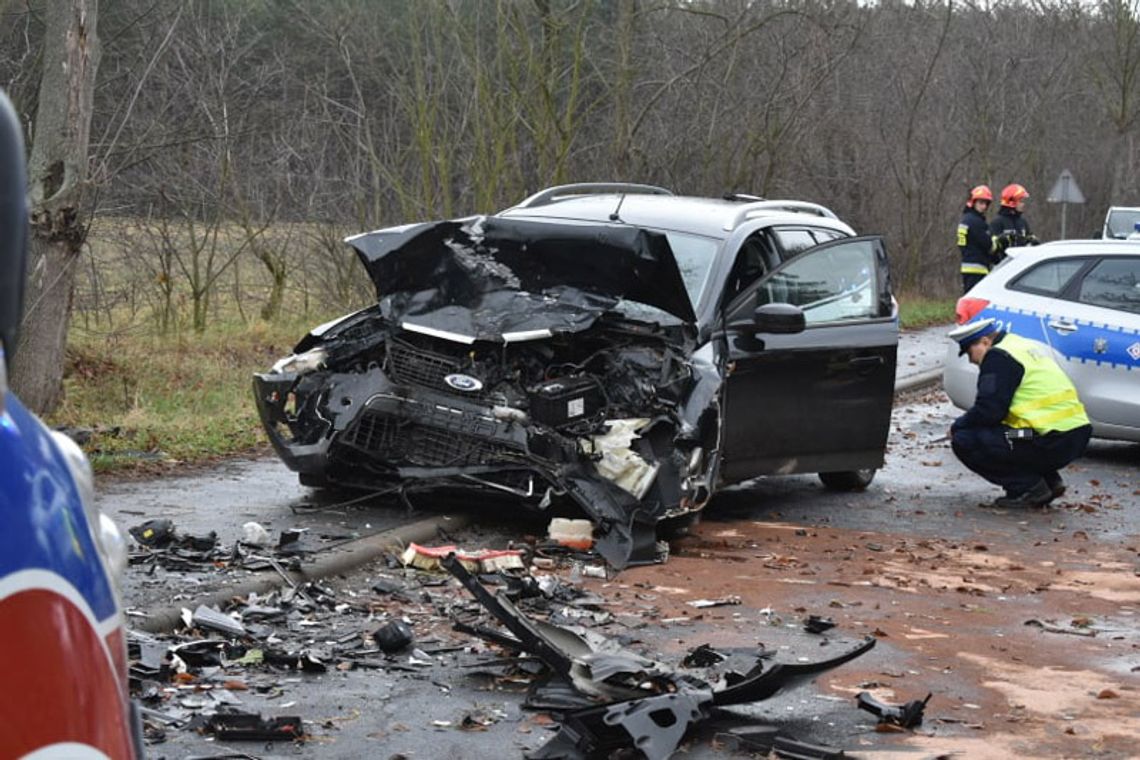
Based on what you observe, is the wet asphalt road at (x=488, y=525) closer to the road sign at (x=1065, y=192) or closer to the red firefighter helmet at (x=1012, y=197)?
the red firefighter helmet at (x=1012, y=197)

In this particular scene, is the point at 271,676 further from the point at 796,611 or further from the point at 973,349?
the point at 973,349

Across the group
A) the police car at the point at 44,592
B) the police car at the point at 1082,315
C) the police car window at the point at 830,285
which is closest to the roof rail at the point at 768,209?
the police car window at the point at 830,285

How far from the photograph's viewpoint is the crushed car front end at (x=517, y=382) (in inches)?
330

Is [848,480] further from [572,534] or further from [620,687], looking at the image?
[620,687]

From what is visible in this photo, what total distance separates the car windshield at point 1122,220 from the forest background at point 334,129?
5.45 metres

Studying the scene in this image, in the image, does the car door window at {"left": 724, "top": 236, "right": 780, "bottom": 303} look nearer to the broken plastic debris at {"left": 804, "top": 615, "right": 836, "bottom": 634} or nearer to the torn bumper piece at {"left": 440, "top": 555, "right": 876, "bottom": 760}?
the broken plastic debris at {"left": 804, "top": 615, "right": 836, "bottom": 634}

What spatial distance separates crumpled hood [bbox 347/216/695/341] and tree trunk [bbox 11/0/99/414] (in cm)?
294

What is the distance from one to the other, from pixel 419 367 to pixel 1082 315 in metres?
6.46

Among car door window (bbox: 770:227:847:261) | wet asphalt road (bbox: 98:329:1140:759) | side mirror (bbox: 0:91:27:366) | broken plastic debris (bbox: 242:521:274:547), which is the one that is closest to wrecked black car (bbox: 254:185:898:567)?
car door window (bbox: 770:227:847:261)

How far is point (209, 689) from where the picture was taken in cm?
581

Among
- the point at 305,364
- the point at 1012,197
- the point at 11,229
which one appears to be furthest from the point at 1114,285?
the point at 11,229

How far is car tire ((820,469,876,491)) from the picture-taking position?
1134 cm

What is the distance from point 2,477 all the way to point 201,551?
606 cm

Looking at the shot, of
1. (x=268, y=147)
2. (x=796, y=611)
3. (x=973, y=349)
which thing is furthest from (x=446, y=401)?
(x=268, y=147)
